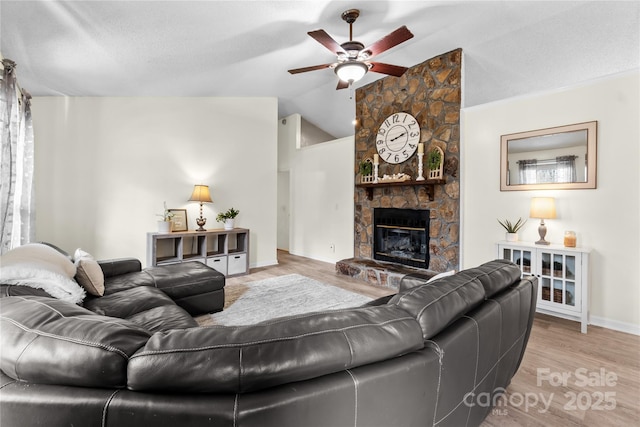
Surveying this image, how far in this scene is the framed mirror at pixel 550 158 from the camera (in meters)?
3.07

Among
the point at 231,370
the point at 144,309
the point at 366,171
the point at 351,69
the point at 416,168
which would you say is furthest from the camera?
the point at 366,171

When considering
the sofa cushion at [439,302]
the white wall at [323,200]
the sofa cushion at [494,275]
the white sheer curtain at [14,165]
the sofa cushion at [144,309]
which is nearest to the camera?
the sofa cushion at [439,302]

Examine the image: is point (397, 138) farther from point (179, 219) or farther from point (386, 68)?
point (179, 219)

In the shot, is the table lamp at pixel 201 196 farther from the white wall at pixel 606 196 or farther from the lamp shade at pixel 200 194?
the white wall at pixel 606 196

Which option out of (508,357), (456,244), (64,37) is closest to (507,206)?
(456,244)

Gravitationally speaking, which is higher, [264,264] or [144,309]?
[144,309]

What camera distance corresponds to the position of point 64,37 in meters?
2.92

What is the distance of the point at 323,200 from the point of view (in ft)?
20.3

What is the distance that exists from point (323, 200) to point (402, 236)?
196 cm

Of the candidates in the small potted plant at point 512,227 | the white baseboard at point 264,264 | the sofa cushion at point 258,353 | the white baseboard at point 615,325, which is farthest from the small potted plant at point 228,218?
the white baseboard at point 615,325

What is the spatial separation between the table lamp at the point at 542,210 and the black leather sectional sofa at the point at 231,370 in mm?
2695

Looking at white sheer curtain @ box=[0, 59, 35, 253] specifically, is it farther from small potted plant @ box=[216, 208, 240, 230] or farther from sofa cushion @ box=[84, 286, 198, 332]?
small potted plant @ box=[216, 208, 240, 230]

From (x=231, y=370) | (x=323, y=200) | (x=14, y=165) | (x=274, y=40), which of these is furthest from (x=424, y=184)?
(x=14, y=165)

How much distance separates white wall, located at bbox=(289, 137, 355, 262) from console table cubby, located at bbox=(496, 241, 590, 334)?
294cm
